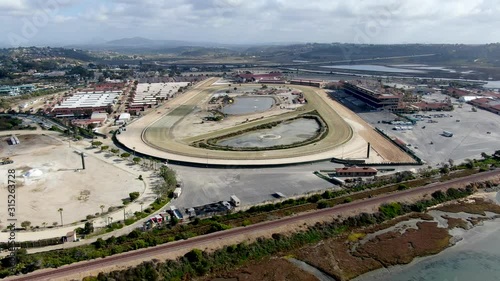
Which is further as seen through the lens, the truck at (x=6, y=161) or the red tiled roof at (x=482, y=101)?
the red tiled roof at (x=482, y=101)

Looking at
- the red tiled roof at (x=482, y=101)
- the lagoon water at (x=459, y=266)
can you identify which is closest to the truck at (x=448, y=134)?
the lagoon water at (x=459, y=266)

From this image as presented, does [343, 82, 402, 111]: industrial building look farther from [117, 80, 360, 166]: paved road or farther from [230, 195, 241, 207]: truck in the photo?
[230, 195, 241, 207]: truck

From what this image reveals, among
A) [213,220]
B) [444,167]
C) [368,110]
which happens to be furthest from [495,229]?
[368,110]

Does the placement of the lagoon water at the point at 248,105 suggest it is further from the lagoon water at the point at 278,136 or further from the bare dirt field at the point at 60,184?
the bare dirt field at the point at 60,184

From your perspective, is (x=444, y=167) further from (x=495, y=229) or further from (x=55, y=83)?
(x=55, y=83)

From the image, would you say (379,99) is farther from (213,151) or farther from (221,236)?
(221,236)
